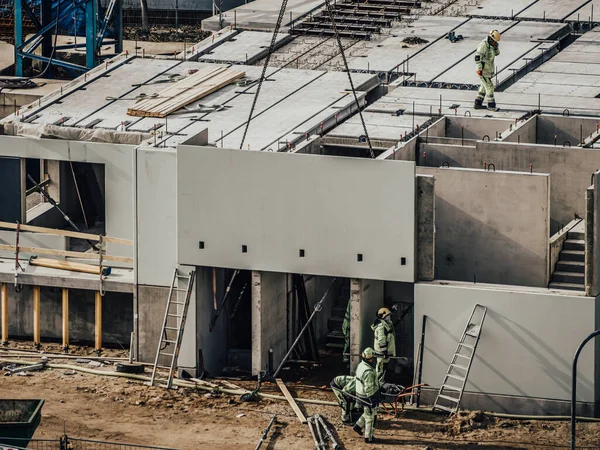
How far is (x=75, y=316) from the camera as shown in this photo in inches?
1694

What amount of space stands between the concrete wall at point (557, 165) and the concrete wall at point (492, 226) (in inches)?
78.4

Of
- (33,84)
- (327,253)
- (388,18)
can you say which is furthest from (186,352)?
(388,18)

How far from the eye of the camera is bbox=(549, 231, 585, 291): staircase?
130ft

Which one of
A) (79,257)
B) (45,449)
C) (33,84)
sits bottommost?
(45,449)

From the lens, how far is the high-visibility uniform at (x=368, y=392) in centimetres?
3678

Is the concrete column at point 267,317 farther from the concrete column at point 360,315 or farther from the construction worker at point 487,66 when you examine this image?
the construction worker at point 487,66

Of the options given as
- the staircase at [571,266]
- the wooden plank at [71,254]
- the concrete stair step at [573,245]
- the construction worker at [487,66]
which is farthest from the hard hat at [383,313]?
the construction worker at [487,66]

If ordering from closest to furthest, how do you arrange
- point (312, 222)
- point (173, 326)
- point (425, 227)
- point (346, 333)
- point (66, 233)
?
point (425, 227) < point (312, 222) < point (346, 333) < point (173, 326) < point (66, 233)

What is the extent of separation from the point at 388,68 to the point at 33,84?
8.89 m

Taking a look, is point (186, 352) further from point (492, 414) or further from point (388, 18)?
point (388, 18)

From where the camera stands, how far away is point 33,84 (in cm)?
5028

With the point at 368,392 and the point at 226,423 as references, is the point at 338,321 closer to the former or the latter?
the point at 226,423

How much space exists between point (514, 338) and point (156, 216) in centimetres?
784

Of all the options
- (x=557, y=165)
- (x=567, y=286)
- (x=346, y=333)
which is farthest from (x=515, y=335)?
(x=557, y=165)
